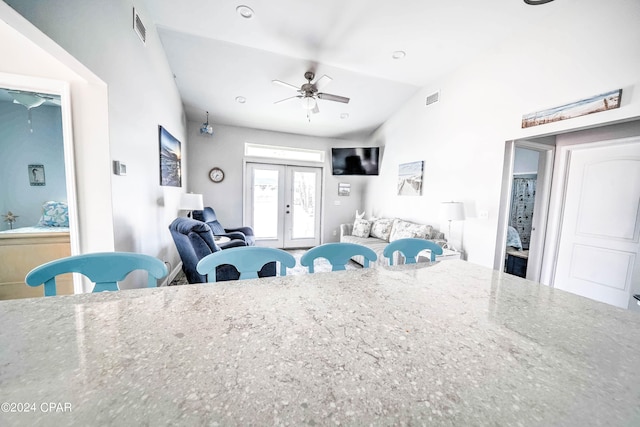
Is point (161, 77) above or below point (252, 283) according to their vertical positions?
above

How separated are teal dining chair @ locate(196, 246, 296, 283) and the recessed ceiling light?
2546mm

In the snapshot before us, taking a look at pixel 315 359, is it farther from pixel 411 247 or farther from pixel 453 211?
pixel 453 211

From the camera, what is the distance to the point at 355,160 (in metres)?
5.29

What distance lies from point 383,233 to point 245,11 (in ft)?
12.4

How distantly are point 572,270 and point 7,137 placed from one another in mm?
6634

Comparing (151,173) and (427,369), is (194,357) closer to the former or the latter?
(427,369)

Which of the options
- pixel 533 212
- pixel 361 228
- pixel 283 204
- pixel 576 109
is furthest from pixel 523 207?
pixel 283 204

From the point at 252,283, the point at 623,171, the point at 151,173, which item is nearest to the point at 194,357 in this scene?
the point at 252,283

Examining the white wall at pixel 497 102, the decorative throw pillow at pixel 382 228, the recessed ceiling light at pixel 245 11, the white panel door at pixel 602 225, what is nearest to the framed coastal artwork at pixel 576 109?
the white wall at pixel 497 102

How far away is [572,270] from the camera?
2.69 meters

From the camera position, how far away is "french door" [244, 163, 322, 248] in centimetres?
516

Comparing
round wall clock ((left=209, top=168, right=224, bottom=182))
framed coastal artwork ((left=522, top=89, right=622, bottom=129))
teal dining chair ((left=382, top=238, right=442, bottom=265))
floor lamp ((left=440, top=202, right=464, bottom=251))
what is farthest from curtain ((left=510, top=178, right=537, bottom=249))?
round wall clock ((left=209, top=168, right=224, bottom=182))

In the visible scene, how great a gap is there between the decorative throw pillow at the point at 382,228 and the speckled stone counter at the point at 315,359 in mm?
3496

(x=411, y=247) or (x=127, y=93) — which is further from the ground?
(x=127, y=93)
